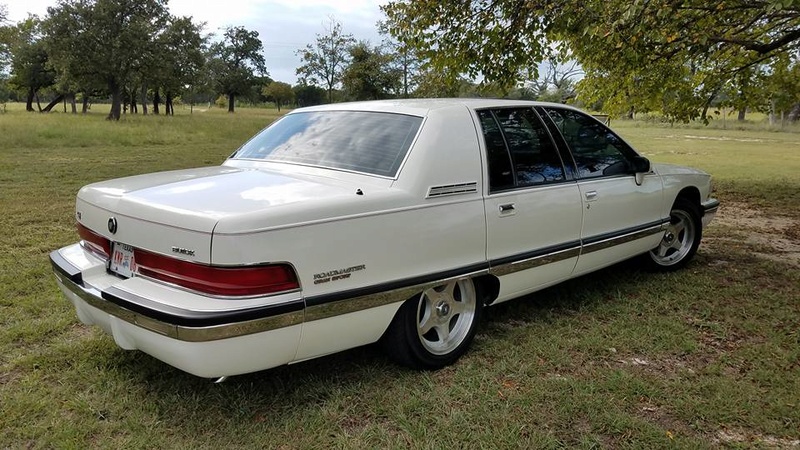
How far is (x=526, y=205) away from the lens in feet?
11.8

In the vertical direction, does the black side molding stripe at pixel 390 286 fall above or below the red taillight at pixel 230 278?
below

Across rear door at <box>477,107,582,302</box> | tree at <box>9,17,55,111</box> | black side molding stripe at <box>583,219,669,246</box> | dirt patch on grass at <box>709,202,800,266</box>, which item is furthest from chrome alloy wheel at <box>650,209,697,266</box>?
tree at <box>9,17,55,111</box>

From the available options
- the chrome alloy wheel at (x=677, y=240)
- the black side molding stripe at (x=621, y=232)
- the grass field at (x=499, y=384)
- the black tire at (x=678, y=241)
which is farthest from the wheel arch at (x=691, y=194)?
the grass field at (x=499, y=384)

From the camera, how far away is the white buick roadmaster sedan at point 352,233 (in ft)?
8.12

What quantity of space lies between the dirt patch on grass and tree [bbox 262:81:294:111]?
74.2 metres

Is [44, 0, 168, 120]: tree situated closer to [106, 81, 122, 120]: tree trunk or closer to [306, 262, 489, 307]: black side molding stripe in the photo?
[106, 81, 122, 120]: tree trunk

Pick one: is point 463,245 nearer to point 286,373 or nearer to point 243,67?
point 286,373

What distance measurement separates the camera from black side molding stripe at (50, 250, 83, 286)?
300 centimetres

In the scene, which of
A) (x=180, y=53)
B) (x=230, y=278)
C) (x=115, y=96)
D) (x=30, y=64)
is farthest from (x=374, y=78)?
(x=230, y=278)

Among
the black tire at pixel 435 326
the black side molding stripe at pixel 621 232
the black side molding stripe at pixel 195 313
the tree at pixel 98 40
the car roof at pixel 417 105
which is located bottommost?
the black tire at pixel 435 326

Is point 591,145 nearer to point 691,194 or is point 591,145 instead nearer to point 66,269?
point 691,194

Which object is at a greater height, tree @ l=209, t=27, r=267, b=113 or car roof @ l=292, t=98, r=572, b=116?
tree @ l=209, t=27, r=267, b=113

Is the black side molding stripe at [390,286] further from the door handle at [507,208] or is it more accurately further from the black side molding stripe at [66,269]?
the black side molding stripe at [66,269]

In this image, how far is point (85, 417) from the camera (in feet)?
9.11
